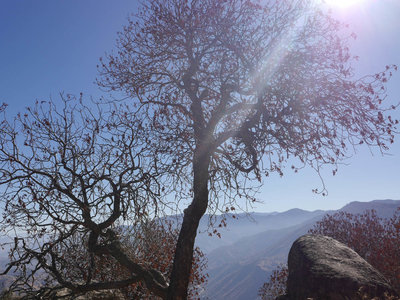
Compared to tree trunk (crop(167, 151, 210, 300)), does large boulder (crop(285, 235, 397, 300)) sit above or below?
below

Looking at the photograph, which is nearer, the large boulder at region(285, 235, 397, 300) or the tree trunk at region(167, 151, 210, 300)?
the large boulder at region(285, 235, 397, 300)

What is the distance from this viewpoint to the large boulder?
24.8 ft

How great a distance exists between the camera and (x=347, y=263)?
28.3ft

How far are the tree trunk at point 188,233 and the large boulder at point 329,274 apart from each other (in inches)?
128

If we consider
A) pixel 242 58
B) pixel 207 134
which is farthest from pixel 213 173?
pixel 242 58

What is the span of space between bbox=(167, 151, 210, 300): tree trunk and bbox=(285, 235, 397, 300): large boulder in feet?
10.6

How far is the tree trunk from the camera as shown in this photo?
26.5 feet

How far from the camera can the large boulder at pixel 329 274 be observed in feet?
24.8

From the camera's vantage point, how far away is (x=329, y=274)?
795 centimetres

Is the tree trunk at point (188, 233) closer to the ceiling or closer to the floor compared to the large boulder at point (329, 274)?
closer to the ceiling

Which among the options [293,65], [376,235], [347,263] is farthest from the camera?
[376,235]

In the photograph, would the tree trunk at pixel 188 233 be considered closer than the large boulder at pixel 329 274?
No

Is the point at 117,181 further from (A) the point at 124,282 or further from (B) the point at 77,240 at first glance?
(A) the point at 124,282

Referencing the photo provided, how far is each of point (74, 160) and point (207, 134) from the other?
403 cm
